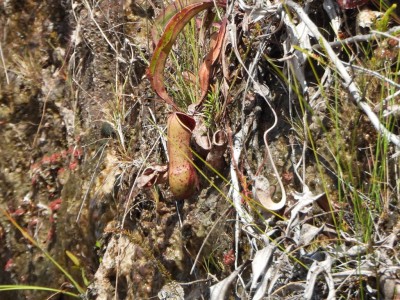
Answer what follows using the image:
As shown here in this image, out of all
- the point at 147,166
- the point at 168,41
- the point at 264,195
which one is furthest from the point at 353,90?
the point at 147,166

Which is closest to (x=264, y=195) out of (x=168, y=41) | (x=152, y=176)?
(x=152, y=176)

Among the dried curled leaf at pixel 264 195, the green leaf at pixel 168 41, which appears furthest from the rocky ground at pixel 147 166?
the green leaf at pixel 168 41

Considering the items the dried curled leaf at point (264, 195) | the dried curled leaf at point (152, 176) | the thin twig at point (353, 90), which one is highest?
the thin twig at point (353, 90)

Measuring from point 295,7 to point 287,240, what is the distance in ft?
1.96

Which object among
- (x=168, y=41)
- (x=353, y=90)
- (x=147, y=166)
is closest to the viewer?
(x=353, y=90)

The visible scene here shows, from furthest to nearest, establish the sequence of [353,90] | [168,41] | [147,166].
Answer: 1. [147,166]
2. [168,41]
3. [353,90]

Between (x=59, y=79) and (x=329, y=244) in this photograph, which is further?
(x=59, y=79)

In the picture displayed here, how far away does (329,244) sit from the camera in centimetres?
127

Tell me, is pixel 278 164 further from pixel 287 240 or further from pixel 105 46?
pixel 105 46

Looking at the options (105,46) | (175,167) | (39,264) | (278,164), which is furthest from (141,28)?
(39,264)

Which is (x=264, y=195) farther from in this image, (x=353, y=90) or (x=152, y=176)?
(x=152, y=176)

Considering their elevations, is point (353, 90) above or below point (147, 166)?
above

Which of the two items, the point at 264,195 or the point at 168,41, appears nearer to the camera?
the point at 264,195

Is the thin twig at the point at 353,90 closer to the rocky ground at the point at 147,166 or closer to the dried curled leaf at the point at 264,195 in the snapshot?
the rocky ground at the point at 147,166
